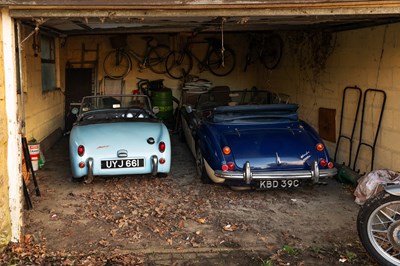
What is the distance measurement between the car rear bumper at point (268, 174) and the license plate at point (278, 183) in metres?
0.09

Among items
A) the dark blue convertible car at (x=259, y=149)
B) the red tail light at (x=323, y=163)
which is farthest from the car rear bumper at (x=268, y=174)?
the red tail light at (x=323, y=163)

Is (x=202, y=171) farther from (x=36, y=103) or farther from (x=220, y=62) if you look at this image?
(x=220, y=62)

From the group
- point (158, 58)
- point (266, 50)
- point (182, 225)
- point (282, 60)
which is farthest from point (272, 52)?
point (182, 225)

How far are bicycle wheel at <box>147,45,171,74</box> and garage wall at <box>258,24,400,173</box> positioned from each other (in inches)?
161

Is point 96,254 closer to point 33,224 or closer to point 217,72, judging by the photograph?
point 33,224

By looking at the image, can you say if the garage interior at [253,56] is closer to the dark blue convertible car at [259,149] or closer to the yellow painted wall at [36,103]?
the yellow painted wall at [36,103]

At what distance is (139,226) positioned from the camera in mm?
4691

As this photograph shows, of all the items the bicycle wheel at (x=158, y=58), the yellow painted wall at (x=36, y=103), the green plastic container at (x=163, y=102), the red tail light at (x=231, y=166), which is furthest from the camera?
the bicycle wheel at (x=158, y=58)

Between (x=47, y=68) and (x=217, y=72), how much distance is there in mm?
5242

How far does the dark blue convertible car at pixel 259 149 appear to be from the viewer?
18.0ft

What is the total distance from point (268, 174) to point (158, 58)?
25.0ft

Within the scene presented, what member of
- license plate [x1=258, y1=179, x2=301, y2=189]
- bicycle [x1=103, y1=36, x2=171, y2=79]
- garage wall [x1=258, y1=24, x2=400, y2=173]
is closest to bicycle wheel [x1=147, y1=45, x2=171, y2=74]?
bicycle [x1=103, y1=36, x2=171, y2=79]

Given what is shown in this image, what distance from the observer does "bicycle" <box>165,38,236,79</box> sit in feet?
40.1

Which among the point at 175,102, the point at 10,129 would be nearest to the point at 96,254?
the point at 10,129
